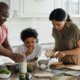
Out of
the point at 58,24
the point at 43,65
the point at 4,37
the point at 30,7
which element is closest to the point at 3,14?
the point at 4,37

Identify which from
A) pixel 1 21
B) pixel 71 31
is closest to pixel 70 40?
pixel 71 31

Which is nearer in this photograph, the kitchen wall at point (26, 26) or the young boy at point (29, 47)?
the young boy at point (29, 47)

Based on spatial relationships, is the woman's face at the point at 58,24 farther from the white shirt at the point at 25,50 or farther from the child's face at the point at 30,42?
the white shirt at the point at 25,50

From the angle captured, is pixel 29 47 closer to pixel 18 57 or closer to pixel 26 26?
pixel 18 57

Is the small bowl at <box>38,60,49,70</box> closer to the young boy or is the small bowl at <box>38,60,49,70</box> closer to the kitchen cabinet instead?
the young boy

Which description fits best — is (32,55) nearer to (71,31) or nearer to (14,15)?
Answer: (71,31)

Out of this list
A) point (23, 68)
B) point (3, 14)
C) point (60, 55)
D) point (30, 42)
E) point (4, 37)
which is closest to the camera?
point (23, 68)

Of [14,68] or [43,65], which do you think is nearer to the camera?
[14,68]

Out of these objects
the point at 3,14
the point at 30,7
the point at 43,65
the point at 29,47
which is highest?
the point at 30,7

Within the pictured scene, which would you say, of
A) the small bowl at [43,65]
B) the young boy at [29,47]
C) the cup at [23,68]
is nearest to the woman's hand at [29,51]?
the young boy at [29,47]

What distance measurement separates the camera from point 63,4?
21.5ft

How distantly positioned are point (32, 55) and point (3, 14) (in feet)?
2.06

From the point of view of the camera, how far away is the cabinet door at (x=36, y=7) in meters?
6.01

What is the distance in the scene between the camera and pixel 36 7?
6.18 metres
